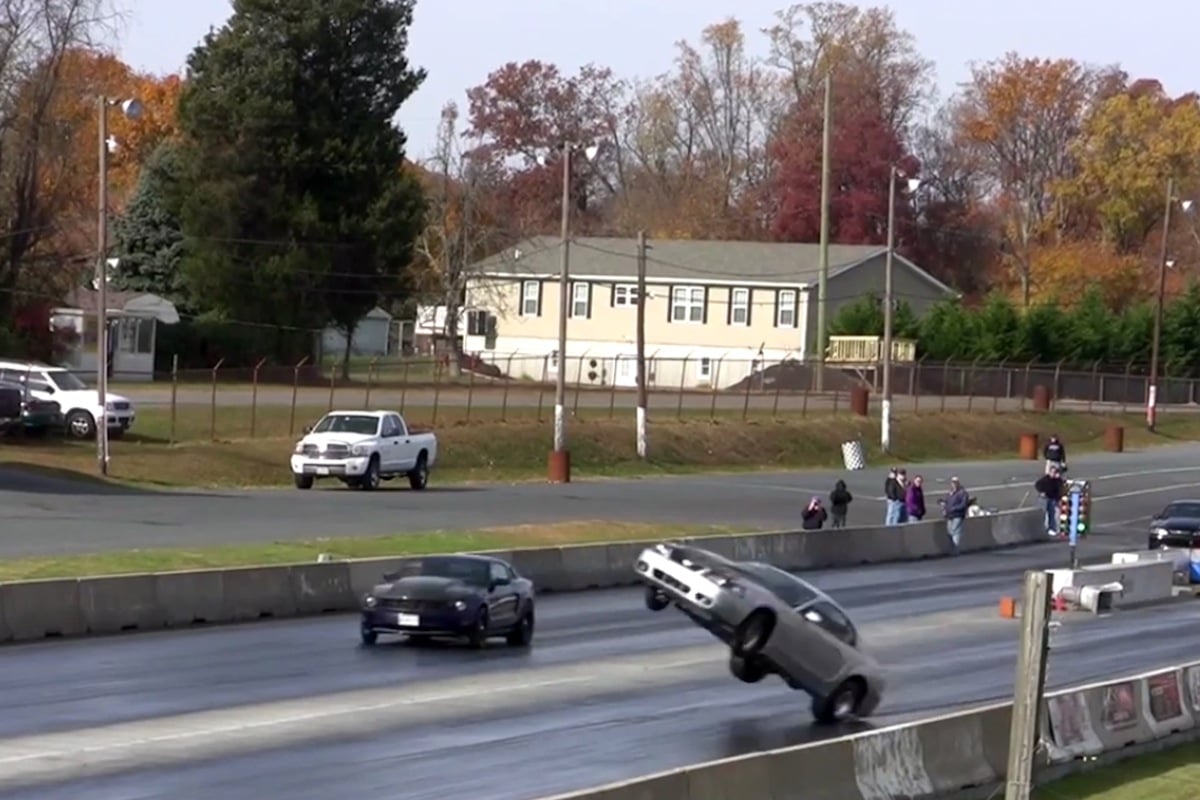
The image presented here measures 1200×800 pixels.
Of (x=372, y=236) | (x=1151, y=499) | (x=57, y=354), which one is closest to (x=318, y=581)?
(x=1151, y=499)

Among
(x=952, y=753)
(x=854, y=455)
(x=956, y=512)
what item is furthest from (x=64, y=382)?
(x=952, y=753)

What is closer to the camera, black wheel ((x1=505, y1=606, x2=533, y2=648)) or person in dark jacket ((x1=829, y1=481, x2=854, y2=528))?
black wheel ((x1=505, y1=606, x2=533, y2=648))

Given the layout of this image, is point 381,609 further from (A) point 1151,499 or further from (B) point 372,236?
(B) point 372,236

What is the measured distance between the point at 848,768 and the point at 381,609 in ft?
38.4

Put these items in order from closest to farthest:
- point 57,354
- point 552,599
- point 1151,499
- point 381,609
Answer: point 381,609 → point 552,599 → point 1151,499 → point 57,354

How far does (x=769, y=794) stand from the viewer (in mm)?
15828

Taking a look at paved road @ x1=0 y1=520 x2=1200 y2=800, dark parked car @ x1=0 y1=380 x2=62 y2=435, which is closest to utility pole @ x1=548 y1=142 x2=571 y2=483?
dark parked car @ x1=0 y1=380 x2=62 y2=435

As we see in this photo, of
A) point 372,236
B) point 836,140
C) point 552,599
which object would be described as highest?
point 836,140

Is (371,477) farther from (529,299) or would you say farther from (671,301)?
(529,299)

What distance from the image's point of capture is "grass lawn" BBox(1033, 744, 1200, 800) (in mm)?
20578

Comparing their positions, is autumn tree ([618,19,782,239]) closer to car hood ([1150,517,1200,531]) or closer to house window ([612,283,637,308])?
house window ([612,283,637,308])

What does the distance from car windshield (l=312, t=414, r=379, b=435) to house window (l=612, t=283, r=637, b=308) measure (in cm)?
5449

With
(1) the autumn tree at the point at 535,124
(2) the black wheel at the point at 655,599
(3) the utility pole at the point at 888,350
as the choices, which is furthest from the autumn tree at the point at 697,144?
(2) the black wheel at the point at 655,599

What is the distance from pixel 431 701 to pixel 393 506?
79.1ft
